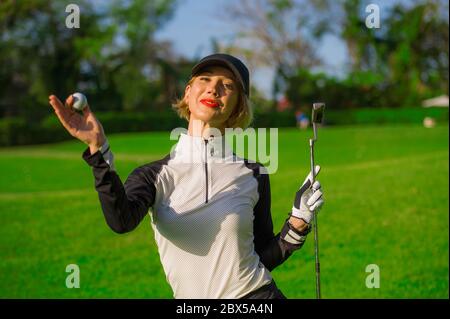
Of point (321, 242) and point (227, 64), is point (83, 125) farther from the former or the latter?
point (321, 242)

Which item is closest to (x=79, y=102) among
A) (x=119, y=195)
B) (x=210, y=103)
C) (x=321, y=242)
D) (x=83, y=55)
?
(x=119, y=195)

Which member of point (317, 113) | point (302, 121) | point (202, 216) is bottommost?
point (202, 216)

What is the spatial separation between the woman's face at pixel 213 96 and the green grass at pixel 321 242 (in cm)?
566

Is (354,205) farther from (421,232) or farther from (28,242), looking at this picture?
(28,242)

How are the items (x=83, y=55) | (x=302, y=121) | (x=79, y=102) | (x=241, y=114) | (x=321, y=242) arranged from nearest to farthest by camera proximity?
(x=79, y=102) → (x=241, y=114) → (x=321, y=242) → (x=302, y=121) → (x=83, y=55)

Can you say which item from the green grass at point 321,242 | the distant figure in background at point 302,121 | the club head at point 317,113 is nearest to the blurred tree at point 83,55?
the distant figure in background at point 302,121

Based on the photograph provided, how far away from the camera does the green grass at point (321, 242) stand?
8969 millimetres

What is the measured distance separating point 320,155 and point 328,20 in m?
47.4

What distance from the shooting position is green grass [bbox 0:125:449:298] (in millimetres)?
8969

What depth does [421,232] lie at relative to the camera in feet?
36.3

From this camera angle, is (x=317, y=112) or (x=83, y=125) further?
(x=317, y=112)

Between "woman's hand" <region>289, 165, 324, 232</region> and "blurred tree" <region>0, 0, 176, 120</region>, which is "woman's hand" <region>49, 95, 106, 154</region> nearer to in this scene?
"woman's hand" <region>289, 165, 324, 232</region>

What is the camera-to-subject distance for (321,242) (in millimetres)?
10586

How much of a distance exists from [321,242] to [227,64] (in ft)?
25.7
